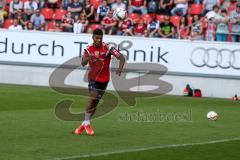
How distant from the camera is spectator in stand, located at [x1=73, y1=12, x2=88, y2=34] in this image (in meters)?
29.3

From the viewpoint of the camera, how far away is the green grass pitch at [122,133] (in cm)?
1267

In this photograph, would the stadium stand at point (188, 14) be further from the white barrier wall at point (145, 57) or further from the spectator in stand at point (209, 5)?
the white barrier wall at point (145, 57)

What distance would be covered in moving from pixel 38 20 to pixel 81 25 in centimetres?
212

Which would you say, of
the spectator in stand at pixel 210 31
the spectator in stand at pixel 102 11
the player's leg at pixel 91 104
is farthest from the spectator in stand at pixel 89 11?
the player's leg at pixel 91 104

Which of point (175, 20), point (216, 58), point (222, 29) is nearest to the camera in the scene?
point (216, 58)

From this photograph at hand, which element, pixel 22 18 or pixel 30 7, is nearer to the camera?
pixel 22 18

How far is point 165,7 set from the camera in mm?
30422

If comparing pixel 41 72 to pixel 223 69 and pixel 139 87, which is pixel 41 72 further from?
pixel 223 69

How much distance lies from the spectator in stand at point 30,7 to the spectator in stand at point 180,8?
5.87 meters

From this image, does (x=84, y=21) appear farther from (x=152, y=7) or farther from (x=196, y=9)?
(x=196, y=9)

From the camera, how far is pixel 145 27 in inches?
1137

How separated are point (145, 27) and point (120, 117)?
10575mm

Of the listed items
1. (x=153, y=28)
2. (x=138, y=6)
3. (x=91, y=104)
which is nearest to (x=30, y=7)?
(x=138, y=6)

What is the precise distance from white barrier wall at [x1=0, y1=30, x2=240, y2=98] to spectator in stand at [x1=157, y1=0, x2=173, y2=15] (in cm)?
316
